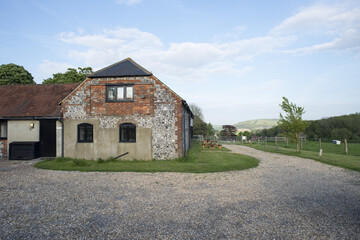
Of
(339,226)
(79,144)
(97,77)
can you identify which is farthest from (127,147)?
(339,226)

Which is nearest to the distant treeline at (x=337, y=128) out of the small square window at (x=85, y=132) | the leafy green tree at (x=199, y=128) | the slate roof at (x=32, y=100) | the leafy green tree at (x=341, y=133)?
the leafy green tree at (x=341, y=133)

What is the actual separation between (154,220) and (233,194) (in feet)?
10.1

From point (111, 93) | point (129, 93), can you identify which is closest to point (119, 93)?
point (111, 93)

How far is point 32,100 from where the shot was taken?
16.6 metres

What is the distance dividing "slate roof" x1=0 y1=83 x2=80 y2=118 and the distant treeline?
2566 cm

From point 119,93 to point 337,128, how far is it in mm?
30181

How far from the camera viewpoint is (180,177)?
9.31m

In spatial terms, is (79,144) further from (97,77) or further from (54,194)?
(54,194)

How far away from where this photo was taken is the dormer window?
46.3 ft

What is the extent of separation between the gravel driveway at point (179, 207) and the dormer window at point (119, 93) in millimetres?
6152

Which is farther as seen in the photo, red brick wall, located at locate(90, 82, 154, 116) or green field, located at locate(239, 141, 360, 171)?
red brick wall, located at locate(90, 82, 154, 116)

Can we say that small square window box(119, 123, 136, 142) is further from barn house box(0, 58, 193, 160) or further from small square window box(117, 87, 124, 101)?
small square window box(117, 87, 124, 101)

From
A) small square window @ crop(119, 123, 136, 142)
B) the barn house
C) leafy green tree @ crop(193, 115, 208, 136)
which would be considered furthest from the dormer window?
leafy green tree @ crop(193, 115, 208, 136)

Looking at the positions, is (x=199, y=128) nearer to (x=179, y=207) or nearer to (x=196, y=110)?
(x=196, y=110)
